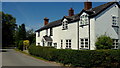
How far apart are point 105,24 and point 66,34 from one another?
290 inches

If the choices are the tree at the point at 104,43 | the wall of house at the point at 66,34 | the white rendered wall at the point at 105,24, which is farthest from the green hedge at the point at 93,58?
the wall of house at the point at 66,34

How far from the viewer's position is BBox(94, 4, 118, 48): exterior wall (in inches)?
748

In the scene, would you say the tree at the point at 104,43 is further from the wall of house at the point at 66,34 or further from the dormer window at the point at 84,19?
the wall of house at the point at 66,34

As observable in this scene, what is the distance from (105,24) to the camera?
19453 mm

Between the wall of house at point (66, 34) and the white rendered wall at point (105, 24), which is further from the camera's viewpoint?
the wall of house at point (66, 34)

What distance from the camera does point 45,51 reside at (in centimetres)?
2008

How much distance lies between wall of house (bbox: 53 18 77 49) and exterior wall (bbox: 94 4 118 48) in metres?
4.31

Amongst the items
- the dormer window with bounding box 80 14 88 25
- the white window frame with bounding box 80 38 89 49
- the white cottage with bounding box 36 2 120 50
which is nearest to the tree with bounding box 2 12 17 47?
the white cottage with bounding box 36 2 120 50

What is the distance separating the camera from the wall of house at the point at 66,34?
22.5 meters

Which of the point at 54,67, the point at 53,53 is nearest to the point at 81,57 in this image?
the point at 54,67

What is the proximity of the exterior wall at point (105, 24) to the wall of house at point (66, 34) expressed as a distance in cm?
→ 431

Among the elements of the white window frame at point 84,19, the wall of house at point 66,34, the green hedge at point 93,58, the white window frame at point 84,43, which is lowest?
the green hedge at point 93,58

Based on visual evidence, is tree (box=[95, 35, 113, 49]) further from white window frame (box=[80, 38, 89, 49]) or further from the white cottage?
white window frame (box=[80, 38, 89, 49])

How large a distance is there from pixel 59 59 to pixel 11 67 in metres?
5.52
